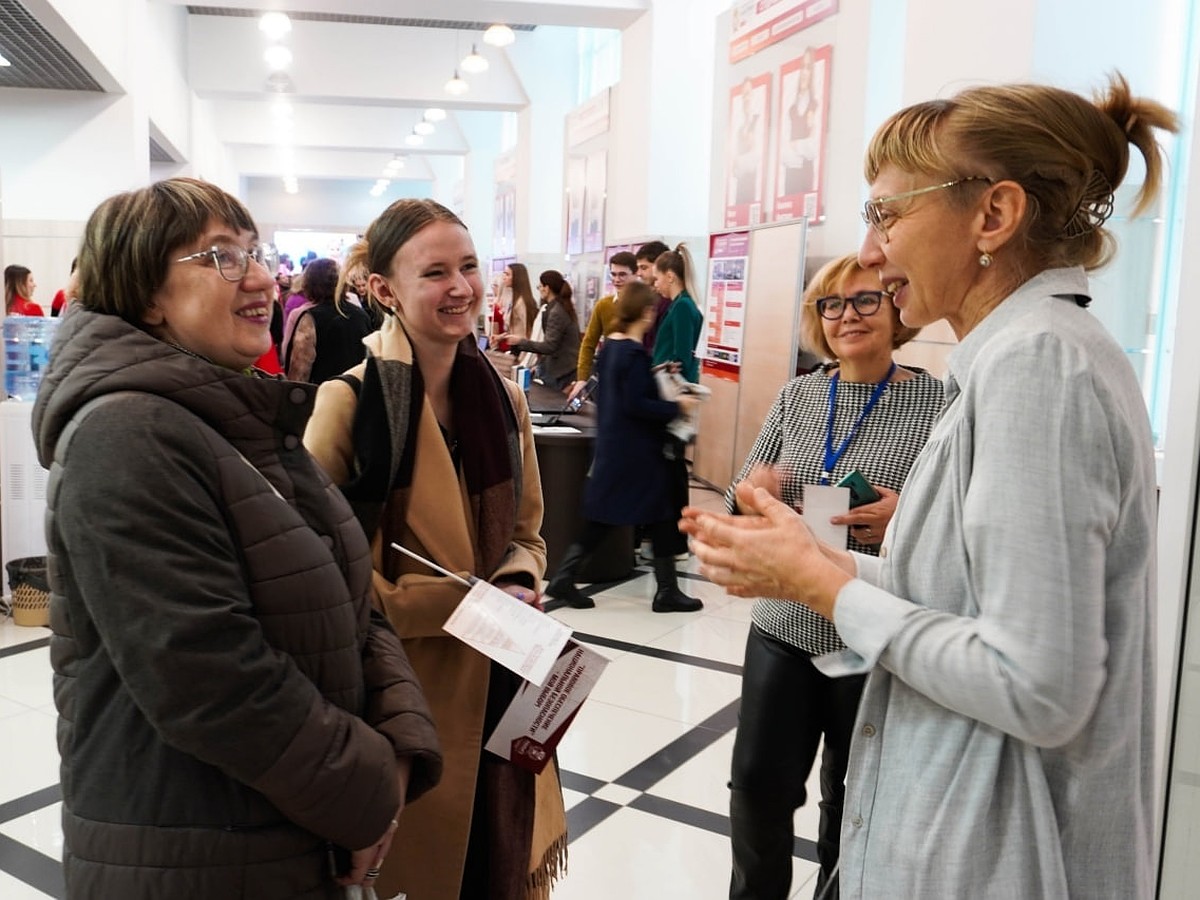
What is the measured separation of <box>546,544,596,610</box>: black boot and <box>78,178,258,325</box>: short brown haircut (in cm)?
403

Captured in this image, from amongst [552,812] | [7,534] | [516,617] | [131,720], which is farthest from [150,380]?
[7,534]

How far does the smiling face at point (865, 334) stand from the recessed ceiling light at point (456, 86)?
39.7 ft

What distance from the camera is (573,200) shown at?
12930 mm

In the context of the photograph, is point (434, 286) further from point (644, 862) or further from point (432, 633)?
point (644, 862)

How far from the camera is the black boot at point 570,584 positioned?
5.21m

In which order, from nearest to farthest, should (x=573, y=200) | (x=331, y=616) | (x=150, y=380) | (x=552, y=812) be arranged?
(x=150, y=380) → (x=331, y=616) → (x=552, y=812) → (x=573, y=200)

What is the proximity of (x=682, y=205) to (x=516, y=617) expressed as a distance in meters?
8.74

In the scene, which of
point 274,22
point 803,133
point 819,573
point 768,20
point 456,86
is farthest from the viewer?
point 456,86

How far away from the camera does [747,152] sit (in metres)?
8.22

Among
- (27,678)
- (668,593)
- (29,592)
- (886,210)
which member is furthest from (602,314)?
(886,210)

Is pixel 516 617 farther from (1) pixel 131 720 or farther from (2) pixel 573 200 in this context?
(2) pixel 573 200

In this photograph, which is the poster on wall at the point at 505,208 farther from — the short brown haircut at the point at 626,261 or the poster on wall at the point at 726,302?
the short brown haircut at the point at 626,261

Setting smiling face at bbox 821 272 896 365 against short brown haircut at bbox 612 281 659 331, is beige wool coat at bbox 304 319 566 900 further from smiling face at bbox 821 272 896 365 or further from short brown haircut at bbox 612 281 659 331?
short brown haircut at bbox 612 281 659 331

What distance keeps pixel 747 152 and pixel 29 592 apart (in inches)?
237
